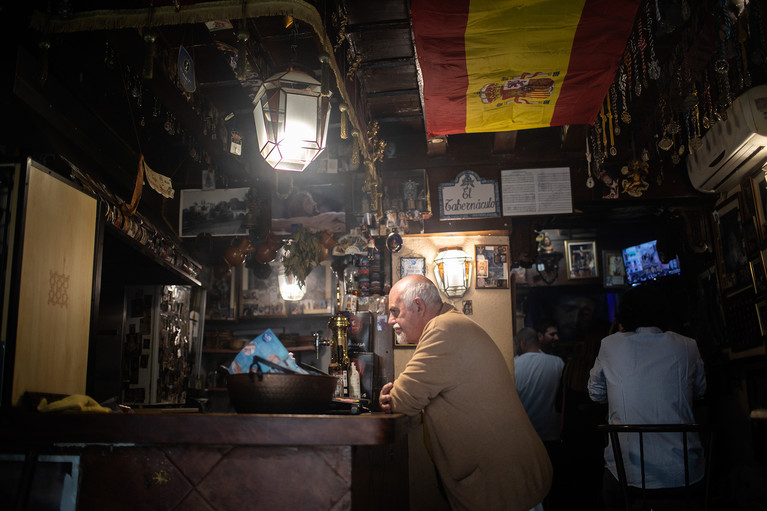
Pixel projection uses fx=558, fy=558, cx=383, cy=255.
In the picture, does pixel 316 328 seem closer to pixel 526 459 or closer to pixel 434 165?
pixel 434 165

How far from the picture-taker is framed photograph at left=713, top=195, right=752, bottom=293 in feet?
18.2

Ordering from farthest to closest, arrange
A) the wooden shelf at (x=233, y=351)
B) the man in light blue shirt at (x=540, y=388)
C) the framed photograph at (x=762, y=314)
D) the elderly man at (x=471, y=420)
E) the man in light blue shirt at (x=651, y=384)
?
the wooden shelf at (x=233, y=351) → the man in light blue shirt at (x=540, y=388) → the framed photograph at (x=762, y=314) → the man in light blue shirt at (x=651, y=384) → the elderly man at (x=471, y=420)

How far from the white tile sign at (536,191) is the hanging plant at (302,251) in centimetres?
216

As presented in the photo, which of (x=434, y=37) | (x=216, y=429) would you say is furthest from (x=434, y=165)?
(x=216, y=429)

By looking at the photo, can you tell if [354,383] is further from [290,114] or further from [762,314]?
[762,314]

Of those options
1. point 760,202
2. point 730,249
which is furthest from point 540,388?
point 760,202

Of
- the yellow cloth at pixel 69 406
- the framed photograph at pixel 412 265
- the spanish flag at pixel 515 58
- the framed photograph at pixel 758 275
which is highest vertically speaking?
the spanish flag at pixel 515 58

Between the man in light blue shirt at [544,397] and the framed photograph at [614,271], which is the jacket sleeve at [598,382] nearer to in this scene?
the man in light blue shirt at [544,397]

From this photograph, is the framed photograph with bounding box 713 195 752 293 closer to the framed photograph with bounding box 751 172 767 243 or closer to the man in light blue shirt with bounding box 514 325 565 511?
the framed photograph with bounding box 751 172 767 243

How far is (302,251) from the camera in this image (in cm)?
645

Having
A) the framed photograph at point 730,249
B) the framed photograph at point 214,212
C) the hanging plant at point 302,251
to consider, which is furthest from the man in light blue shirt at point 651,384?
the framed photograph at point 214,212

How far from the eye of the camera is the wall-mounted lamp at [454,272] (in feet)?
18.3

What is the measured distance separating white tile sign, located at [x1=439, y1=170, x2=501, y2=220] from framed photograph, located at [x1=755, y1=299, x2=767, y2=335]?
2565 mm

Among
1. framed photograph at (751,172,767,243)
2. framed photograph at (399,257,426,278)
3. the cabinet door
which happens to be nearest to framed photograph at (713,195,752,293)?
framed photograph at (751,172,767,243)
